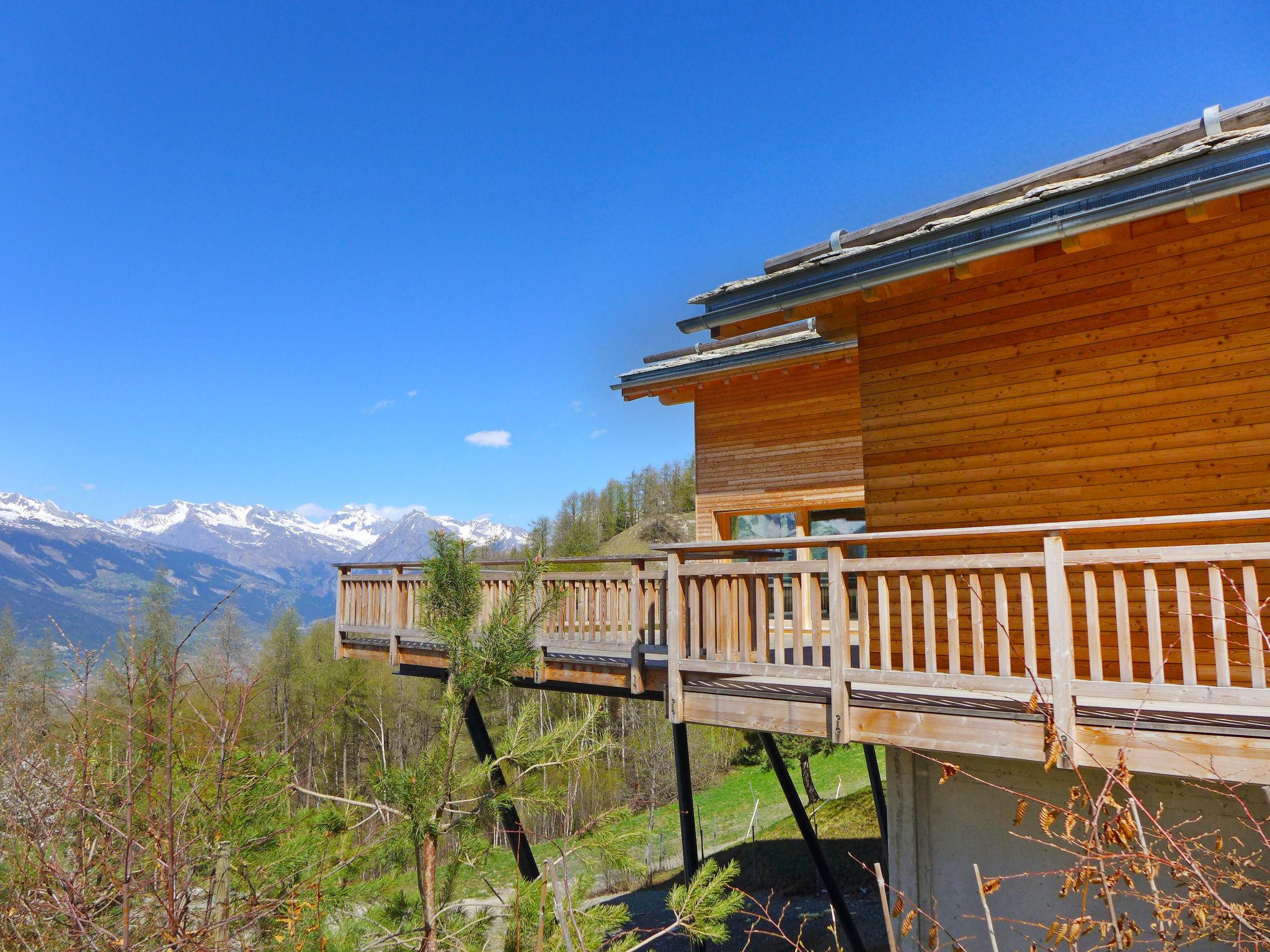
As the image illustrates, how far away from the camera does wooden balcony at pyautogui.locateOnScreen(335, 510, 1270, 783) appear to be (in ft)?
11.4

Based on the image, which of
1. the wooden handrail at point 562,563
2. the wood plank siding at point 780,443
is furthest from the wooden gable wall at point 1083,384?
the wood plank siding at point 780,443

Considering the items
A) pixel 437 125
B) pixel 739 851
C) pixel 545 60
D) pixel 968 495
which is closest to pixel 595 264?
pixel 437 125

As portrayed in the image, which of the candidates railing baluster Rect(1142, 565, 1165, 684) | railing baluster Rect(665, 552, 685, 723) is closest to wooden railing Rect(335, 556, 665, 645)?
railing baluster Rect(665, 552, 685, 723)

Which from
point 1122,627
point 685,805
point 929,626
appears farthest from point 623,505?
point 1122,627

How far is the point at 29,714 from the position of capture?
5125 millimetres

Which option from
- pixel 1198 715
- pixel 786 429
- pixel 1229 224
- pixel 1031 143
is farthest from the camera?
pixel 1031 143

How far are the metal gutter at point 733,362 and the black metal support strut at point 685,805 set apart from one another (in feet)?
15.5

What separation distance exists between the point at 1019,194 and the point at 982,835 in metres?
4.24

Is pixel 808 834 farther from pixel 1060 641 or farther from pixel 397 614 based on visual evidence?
pixel 1060 641

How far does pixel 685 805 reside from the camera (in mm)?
7797

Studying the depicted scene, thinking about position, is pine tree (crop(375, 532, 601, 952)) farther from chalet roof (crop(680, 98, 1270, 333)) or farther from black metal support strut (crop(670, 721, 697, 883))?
black metal support strut (crop(670, 721, 697, 883))

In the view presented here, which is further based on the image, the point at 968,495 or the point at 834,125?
the point at 834,125

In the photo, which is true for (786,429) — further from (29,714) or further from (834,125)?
(834,125)

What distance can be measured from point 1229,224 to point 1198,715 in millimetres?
3140
